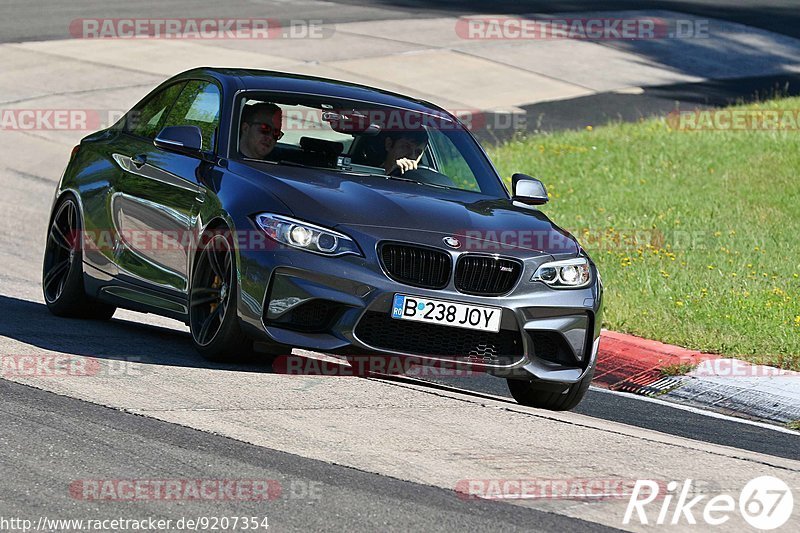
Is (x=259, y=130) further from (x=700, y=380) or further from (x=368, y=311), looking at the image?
(x=700, y=380)

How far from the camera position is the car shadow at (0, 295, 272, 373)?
803 cm

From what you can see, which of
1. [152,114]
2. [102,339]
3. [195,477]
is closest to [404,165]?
[152,114]

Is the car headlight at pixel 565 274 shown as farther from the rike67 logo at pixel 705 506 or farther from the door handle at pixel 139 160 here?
the door handle at pixel 139 160

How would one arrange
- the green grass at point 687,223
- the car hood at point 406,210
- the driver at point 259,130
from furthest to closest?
the green grass at point 687,223, the driver at point 259,130, the car hood at point 406,210

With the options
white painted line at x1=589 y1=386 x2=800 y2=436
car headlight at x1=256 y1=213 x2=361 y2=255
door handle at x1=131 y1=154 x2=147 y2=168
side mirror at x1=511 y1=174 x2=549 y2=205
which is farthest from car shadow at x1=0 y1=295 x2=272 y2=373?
white painted line at x1=589 y1=386 x2=800 y2=436

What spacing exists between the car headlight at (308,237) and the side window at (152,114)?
203 centimetres

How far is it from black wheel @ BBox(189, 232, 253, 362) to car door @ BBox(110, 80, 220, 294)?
191 millimetres

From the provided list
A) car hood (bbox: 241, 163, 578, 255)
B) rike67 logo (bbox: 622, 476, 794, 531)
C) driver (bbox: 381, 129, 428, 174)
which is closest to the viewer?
rike67 logo (bbox: 622, 476, 794, 531)

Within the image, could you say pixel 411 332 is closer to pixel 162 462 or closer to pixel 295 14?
pixel 162 462

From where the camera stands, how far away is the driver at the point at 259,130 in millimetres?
8627

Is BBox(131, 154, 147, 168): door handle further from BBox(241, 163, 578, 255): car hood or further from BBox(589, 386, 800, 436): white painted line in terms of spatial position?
BBox(589, 386, 800, 436): white painted line

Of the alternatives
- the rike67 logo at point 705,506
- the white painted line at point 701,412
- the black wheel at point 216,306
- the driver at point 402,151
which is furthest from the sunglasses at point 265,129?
the rike67 logo at point 705,506

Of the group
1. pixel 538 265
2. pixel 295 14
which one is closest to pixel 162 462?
pixel 538 265

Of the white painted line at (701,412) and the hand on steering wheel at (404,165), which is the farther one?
the white painted line at (701,412)
